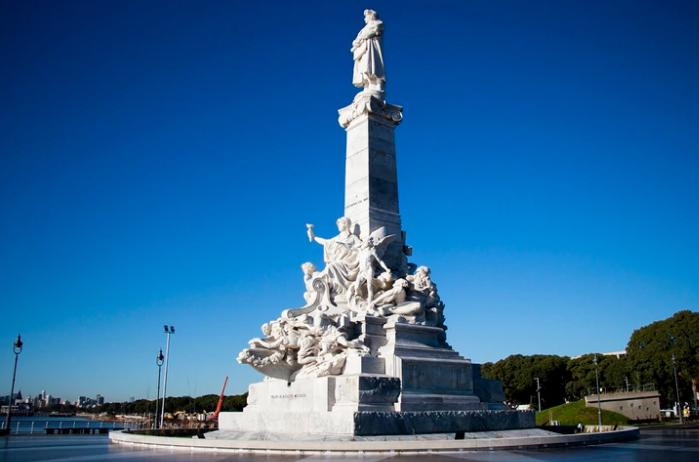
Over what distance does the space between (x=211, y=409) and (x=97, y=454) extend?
194ft

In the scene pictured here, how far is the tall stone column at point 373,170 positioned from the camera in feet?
69.8

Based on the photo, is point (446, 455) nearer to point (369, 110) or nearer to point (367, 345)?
point (367, 345)

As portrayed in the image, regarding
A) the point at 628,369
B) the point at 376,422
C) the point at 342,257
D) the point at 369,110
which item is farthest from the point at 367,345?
the point at 628,369

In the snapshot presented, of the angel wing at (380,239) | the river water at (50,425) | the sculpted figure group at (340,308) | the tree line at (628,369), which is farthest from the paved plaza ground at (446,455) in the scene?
the tree line at (628,369)

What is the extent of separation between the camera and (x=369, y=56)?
23.8 meters

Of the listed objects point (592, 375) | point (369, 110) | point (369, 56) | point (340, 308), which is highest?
point (369, 56)

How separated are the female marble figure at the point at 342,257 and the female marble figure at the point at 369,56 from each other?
19.1ft

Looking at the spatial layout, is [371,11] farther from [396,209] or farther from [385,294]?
[385,294]

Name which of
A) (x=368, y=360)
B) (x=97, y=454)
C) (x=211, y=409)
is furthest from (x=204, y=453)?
(x=211, y=409)

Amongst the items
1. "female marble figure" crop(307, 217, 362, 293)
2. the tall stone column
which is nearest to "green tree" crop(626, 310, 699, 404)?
the tall stone column

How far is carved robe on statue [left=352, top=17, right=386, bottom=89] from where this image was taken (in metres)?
23.5

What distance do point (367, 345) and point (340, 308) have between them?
7.03 feet

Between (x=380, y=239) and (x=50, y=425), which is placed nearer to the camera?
(x=380, y=239)

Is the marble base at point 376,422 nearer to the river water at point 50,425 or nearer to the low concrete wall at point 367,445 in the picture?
the low concrete wall at point 367,445
